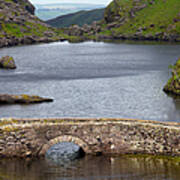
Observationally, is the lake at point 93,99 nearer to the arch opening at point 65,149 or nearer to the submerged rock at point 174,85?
the arch opening at point 65,149

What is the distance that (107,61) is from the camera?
18825 centimetres

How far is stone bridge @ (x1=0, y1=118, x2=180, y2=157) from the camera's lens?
45156 mm

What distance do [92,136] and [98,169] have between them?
4.13m

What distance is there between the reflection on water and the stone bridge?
43.1 inches

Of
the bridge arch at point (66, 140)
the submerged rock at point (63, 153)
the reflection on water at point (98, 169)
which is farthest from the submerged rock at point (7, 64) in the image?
the reflection on water at point (98, 169)

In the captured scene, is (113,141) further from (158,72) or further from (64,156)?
(158,72)

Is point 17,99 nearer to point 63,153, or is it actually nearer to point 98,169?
point 63,153

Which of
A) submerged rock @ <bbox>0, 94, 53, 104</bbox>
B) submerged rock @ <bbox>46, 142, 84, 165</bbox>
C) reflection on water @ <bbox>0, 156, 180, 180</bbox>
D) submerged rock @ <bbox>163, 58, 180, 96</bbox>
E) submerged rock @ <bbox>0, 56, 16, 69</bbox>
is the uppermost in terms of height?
submerged rock @ <bbox>0, 56, 16, 69</bbox>

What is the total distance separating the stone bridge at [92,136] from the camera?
4516cm

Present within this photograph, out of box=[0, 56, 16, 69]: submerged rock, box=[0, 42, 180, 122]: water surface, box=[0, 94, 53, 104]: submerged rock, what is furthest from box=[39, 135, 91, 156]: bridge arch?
box=[0, 56, 16, 69]: submerged rock

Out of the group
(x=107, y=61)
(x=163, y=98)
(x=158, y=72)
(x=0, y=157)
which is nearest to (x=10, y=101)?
(x=163, y=98)

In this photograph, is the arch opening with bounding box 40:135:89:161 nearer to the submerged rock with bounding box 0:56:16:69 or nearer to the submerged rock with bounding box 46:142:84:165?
the submerged rock with bounding box 46:142:84:165

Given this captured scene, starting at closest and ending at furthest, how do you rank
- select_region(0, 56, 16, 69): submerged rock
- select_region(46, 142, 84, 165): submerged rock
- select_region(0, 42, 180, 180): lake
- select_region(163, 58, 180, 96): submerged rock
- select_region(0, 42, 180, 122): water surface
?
select_region(0, 42, 180, 180): lake < select_region(46, 142, 84, 165): submerged rock < select_region(0, 42, 180, 122): water surface < select_region(163, 58, 180, 96): submerged rock < select_region(0, 56, 16, 69): submerged rock

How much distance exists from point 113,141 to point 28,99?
157 feet
